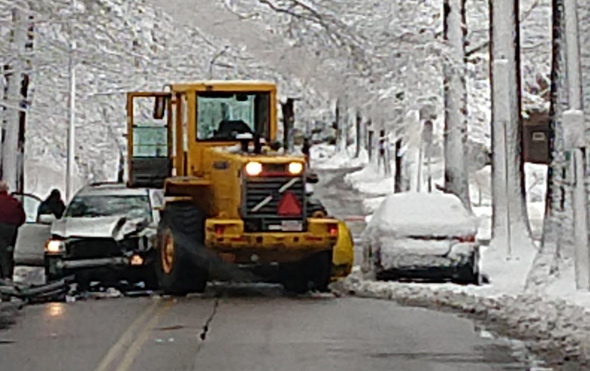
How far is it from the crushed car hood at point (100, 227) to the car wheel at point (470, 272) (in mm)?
4918

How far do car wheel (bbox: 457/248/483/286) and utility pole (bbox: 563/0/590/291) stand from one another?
11.8ft

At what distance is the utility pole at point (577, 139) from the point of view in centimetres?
1678

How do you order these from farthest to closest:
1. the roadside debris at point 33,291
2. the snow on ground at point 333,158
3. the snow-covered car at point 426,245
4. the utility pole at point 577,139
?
the snow on ground at point 333,158
the snow-covered car at point 426,245
the roadside debris at point 33,291
the utility pole at point 577,139

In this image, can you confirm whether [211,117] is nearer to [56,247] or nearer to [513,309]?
[56,247]

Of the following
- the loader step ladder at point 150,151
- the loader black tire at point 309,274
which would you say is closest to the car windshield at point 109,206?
the loader step ladder at point 150,151

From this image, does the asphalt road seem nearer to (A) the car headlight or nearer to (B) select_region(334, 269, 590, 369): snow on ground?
(B) select_region(334, 269, 590, 369): snow on ground

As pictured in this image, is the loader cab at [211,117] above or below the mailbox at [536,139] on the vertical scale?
below

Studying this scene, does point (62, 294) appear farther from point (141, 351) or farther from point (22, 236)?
point (141, 351)

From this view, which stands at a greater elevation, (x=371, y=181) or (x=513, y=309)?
(x=371, y=181)

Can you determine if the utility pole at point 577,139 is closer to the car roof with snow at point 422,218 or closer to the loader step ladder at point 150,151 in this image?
Answer: the car roof with snow at point 422,218

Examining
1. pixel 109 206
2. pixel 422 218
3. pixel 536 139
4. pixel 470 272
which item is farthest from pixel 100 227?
pixel 536 139

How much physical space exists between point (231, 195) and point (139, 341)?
5.04 m

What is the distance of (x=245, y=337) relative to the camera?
14633 millimetres

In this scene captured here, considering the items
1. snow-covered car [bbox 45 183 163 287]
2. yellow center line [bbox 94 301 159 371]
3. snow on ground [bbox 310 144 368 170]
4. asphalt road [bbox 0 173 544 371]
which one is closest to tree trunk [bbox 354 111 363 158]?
snow on ground [bbox 310 144 368 170]
